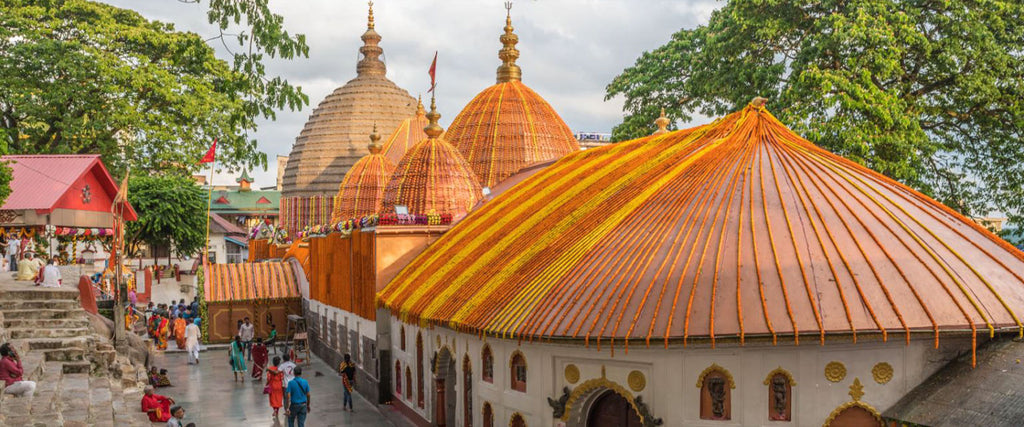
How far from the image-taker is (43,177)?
24.6 meters

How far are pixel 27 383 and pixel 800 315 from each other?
11.3 metres

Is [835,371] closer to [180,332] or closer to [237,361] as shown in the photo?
[237,361]

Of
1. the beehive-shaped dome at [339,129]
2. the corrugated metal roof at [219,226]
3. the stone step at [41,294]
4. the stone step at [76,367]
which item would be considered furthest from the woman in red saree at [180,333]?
the corrugated metal roof at [219,226]

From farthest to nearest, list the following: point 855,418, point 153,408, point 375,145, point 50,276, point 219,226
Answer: point 219,226, point 375,145, point 50,276, point 153,408, point 855,418

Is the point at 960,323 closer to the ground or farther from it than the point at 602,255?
closer to the ground

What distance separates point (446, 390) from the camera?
1919 cm

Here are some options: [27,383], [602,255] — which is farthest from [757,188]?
[27,383]

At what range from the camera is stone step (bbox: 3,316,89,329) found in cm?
2007

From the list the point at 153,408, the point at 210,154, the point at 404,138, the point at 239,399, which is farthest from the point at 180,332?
the point at 153,408

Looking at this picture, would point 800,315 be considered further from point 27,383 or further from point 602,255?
point 27,383

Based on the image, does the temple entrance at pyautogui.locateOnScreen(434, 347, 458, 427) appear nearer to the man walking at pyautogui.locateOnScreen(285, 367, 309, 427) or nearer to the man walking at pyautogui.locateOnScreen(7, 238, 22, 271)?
the man walking at pyautogui.locateOnScreen(285, 367, 309, 427)

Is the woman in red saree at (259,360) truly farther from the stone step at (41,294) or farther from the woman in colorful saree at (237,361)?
the stone step at (41,294)

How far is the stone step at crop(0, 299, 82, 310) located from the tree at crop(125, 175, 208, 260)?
74.7 feet

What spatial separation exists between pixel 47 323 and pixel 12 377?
7.62 meters
